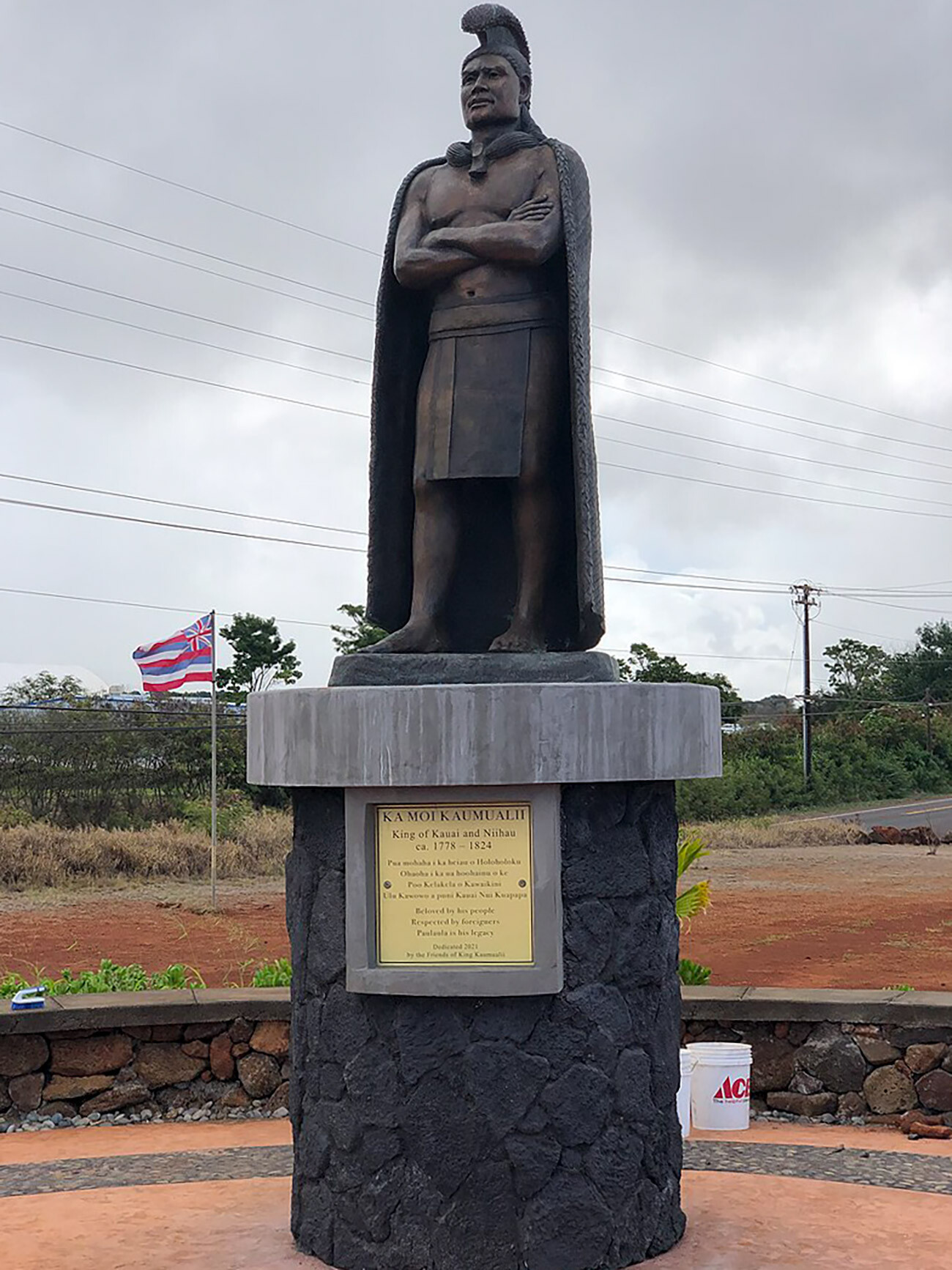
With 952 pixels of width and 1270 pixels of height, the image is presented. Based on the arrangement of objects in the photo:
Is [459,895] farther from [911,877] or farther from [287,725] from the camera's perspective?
[911,877]

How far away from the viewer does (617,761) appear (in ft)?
14.3

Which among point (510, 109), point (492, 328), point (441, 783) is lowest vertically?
point (441, 783)

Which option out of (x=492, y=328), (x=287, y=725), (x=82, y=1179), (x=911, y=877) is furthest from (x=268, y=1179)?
(x=911, y=877)

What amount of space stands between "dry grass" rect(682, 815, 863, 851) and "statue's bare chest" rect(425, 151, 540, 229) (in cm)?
2206

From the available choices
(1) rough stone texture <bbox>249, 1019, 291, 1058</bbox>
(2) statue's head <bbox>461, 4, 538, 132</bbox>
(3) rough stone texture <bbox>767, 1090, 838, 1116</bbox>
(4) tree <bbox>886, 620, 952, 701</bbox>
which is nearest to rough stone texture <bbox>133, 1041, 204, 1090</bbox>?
(1) rough stone texture <bbox>249, 1019, 291, 1058</bbox>

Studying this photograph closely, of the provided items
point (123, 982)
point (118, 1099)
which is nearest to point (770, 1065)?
point (118, 1099)

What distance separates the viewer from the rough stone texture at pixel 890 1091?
6.84 m

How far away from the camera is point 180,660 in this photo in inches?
648

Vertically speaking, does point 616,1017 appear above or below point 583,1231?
above

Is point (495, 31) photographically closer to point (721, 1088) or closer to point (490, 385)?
point (490, 385)

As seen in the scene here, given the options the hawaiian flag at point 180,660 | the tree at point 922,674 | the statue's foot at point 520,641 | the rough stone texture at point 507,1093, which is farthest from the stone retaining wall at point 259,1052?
the tree at point 922,674

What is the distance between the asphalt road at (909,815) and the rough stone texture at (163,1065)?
80.5ft

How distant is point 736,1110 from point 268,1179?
7.33 ft

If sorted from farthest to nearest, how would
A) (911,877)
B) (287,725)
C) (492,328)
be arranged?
(911,877) < (492,328) < (287,725)
